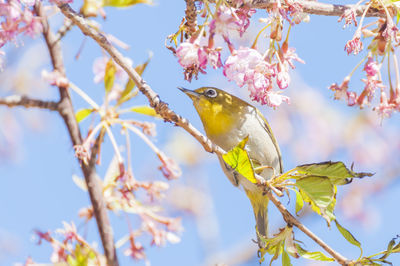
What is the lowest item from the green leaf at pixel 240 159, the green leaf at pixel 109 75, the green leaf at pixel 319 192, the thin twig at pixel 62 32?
the green leaf at pixel 319 192

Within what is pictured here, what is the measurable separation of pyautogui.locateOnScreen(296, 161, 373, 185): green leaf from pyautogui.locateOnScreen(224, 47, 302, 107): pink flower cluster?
0.32m

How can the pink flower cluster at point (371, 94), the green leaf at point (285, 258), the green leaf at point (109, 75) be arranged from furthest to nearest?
the green leaf at point (109, 75), the pink flower cluster at point (371, 94), the green leaf at point (285, 258)

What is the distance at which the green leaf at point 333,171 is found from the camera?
1.77m

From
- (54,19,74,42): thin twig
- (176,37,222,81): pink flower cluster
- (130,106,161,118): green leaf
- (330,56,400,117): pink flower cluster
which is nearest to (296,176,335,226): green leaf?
(176,37,222,81): pink flower cluster

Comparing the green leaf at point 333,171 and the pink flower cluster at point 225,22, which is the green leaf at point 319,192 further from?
the pink flower cluster at point 225,22

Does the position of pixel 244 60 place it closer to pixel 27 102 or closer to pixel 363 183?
pixel 27 102

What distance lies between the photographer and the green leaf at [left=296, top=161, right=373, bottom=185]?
1.77 m

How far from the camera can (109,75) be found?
9.52ft

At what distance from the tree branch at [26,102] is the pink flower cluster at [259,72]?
0.93m

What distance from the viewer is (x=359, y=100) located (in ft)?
8.09

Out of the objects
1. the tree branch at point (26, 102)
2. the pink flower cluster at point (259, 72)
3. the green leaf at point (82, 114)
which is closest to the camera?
the pink flower cluster at point (259, 72)

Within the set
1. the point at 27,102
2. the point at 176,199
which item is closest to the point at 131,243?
the point at 27,102

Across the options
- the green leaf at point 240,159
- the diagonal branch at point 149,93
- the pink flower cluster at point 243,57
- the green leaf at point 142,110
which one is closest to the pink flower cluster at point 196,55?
the pink flower cluster at point 243,57

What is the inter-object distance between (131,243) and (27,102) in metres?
1.02
